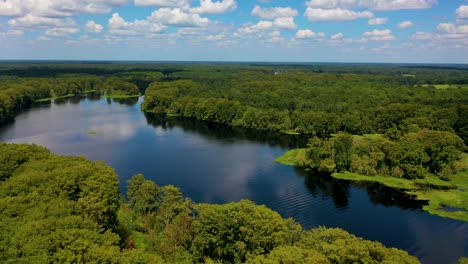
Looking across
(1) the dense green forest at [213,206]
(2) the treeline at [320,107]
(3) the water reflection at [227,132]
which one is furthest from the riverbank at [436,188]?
(2) the treeline at [320,107]

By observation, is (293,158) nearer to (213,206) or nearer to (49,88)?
(213,206)

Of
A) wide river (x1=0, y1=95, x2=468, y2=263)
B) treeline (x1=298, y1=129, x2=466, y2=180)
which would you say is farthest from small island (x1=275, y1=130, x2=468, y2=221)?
wide river (x1=0, y1=95, x2=468, y2=263)

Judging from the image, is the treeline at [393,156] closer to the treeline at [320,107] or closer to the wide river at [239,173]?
the wide river at [239,173]

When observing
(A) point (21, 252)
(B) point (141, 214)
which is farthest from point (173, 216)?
(A) point (21, 252)

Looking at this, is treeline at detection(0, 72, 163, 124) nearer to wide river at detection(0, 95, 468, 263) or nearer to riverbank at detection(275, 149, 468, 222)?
wide river at detection(0, 95, 468, 263)

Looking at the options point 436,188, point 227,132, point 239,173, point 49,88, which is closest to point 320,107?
point 227,132
